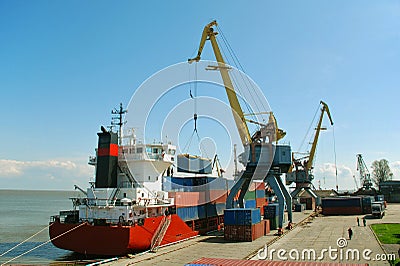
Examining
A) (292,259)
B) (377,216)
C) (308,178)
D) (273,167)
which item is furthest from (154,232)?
(308,178)

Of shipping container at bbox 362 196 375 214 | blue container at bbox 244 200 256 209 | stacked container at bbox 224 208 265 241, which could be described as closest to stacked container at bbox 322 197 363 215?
shipping container at bbox 362 196 375 214

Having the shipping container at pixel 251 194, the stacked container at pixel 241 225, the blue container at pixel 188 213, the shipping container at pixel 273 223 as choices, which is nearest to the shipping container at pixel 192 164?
the shipping container at pixel 251 194

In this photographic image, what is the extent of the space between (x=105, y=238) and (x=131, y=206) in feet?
8.26

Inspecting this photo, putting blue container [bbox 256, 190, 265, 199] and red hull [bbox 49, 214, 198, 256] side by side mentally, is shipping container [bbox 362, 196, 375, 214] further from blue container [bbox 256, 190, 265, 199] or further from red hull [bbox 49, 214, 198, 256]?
red hull [bbox 49, 214, 198, 256]

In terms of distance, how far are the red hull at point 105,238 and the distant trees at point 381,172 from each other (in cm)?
11114

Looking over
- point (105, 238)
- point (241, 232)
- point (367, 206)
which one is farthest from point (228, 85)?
point (367, 206)

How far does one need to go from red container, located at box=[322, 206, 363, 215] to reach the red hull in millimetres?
40629

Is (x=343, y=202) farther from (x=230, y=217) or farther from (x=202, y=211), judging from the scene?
(x=230, y=217)

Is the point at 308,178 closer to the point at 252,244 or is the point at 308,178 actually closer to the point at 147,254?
the point at 252,244

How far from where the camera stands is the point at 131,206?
73.7 feet

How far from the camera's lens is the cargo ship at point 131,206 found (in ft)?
70.7

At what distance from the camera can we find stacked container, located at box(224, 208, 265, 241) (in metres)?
26.7

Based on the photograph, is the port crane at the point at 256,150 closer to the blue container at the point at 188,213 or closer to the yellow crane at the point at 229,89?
the yellow crane at the point at 229,89

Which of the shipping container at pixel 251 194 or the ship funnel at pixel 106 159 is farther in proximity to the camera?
→ the shipping container at pixel 251 194
